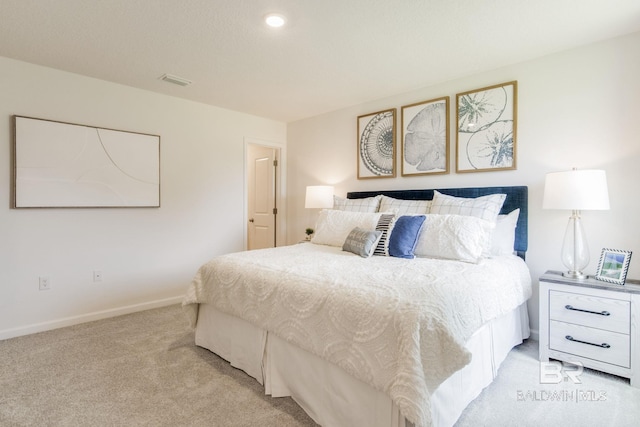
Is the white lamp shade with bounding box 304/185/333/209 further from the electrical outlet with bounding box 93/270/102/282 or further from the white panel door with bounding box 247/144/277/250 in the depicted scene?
the electrical outlet with bounding box 93/270/102/282

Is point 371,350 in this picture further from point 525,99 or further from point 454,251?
point 525,99

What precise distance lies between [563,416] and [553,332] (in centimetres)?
70

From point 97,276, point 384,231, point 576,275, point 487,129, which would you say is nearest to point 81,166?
point 97,276

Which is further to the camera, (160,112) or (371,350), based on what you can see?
(160,112)

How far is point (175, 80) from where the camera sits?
3.22 m

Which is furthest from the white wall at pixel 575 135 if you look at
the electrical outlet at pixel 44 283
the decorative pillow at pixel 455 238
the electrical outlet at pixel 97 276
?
the electrical outlet at pixel 44 283

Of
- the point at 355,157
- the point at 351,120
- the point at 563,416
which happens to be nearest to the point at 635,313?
the point at 563,416

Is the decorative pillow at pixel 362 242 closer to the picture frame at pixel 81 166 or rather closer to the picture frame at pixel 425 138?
the picture frame at pixel 425 138

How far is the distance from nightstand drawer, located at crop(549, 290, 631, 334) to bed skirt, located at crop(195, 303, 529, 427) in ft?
0.98

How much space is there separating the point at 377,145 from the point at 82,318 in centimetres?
353

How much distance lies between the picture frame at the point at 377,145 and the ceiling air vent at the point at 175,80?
196cm

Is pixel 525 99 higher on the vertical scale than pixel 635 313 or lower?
A: higher

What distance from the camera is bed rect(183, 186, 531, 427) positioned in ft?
4.42

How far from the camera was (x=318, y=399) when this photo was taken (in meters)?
1.69
